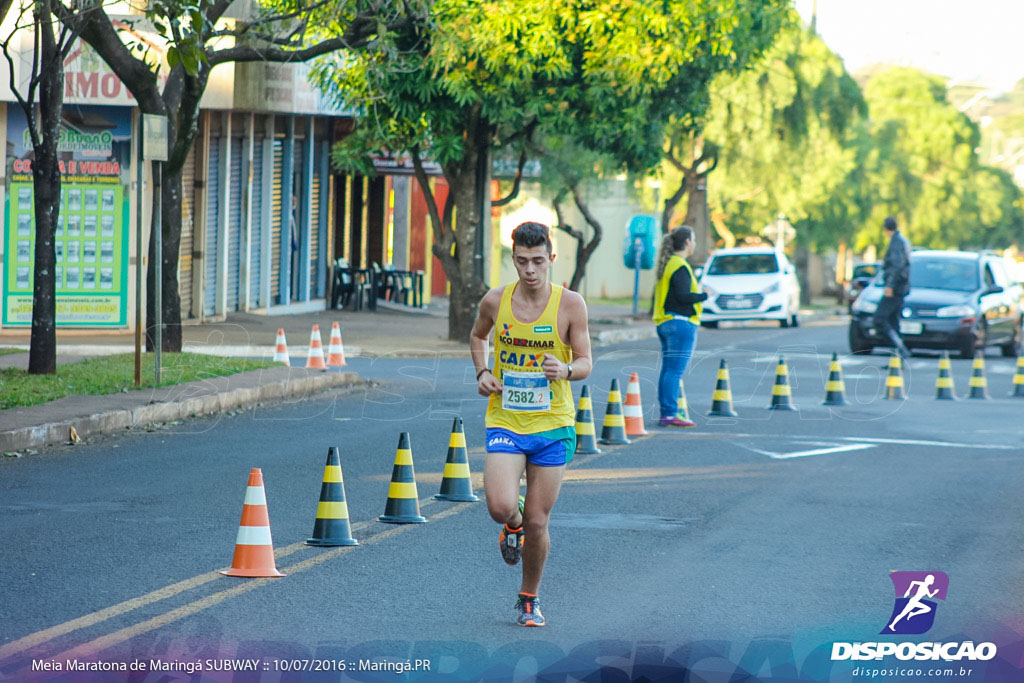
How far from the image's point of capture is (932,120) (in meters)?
69.8

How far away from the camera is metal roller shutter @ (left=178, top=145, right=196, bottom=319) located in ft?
88.2

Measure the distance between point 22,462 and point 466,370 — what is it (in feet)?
31.9

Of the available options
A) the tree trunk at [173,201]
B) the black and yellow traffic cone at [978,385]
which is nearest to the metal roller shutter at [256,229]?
the tree trunk at [173,201]

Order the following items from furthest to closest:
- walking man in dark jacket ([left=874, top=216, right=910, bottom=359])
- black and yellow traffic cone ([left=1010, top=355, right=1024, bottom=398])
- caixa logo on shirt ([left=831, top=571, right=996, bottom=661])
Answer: walking man in dark jacket ([left=874, top=216, right=910, bottom=359]) → black and yellow traffic cone ([left=1010, top=355, right=1024, bottom=398]) → caixa logo on shirt ([left=831, top=571, right=996, bottom=661])

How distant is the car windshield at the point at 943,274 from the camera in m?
25.8

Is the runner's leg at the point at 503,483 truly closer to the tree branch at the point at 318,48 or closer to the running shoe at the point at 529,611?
the running shoe at the point at 529,611

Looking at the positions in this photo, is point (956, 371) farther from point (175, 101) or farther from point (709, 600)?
point (709, 600)

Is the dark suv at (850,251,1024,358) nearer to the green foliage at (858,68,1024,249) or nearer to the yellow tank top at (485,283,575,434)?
the yellow tank top at (485,283,575,434)

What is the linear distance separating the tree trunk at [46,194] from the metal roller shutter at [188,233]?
10421 millimetres

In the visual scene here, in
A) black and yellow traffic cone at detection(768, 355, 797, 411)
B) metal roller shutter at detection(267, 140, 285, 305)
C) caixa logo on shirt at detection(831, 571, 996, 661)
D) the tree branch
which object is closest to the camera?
caixa logo on shirt at detection(831, 571, 996, 661)

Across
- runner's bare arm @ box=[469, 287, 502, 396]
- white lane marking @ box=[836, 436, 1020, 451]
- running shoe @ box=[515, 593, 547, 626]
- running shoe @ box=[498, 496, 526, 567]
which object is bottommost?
white lane marking @ box=[836, 436, 1020, 451]

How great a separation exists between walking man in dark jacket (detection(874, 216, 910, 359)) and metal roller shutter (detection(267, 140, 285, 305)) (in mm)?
12693

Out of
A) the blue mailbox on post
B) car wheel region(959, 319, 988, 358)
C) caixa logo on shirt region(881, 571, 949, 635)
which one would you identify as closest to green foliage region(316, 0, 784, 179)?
car wheel region(959, 319, 988, 358)

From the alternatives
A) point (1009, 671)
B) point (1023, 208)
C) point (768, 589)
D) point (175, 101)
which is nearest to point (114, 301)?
point (175, 101)
